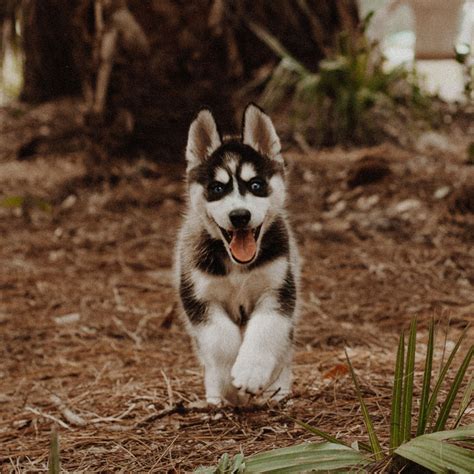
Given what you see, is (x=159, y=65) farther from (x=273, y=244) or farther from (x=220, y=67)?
(x=273, y=244)

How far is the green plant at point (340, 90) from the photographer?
284 inches

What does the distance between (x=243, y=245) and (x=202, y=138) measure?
0.57m

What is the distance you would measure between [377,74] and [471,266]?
3184 millimetres

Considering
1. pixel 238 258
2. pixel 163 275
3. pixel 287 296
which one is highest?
pixel 238 258

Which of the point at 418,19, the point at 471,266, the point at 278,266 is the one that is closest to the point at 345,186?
the point at 471,266

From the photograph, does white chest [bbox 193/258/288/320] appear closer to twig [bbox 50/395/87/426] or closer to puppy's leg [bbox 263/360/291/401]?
puppy's leg [bbox 263/360/291/401]

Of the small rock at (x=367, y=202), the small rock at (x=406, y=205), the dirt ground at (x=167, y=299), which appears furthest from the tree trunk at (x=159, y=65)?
the small rock at (x=406, y=205)

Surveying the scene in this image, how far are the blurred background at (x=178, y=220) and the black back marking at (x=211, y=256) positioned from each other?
549 mm

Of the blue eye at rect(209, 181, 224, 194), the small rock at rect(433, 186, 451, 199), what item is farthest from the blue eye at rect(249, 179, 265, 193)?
the small rock at rect(433, 186, 451, 199)

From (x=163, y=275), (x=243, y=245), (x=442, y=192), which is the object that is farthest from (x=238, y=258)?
(x=442, y=192)

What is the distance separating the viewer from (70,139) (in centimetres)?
896

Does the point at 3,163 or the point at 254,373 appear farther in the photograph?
the point at 3,163

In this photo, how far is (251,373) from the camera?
267cm

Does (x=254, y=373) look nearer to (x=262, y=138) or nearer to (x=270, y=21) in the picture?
(x=262, y=138)
